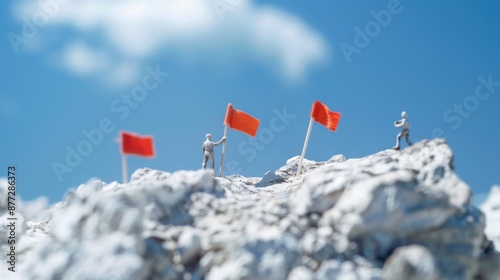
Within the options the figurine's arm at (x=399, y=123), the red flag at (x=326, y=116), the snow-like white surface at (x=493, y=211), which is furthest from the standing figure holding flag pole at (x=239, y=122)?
the snow-like white surface at (x=493, y=211)

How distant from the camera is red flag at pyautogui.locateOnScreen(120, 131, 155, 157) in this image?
18.2m

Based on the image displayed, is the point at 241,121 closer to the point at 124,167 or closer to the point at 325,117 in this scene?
the point at 325,117

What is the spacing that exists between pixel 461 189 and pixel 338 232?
4443 millimetres

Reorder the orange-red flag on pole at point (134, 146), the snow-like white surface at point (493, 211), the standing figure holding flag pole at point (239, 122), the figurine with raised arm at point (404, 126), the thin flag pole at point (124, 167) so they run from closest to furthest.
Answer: the thin flag pole at point (124, 167)
the orange-red flag on pole at point (134, 146)
the figurine with raised arm at point (404, 126)
the snow-like white surface at point (493, 211)
the standing figure holding flag pole at point (239, 122)

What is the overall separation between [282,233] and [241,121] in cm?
1149

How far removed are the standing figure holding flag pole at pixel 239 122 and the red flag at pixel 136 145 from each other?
272 inches

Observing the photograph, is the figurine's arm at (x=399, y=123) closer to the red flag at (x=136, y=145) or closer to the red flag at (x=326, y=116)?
the red flag at (x=326, y=116)

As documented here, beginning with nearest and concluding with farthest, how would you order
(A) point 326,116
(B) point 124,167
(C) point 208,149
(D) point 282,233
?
(D) point 282,233 → (B) point 124,167 → (C) point 208,149 → (A) point 326,116

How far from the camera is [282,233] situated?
14695 millimetres

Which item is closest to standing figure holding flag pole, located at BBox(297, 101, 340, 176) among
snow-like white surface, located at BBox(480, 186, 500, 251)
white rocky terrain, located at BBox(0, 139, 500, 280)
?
snow-like white surface, located at BBox(480, 186, 500, 251)

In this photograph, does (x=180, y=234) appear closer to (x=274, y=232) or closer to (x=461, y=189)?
(x=274, y=232)

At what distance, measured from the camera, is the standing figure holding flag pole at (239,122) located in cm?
2534

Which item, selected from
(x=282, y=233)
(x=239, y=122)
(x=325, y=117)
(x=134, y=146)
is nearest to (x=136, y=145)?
(x=134, y=146)

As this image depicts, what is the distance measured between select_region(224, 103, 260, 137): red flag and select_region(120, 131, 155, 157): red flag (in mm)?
7062
